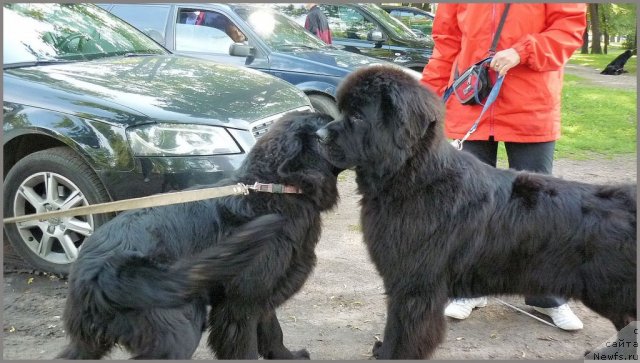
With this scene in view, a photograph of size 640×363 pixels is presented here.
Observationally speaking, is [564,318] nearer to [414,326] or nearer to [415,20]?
[414,326]

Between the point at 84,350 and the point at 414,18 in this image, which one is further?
the point at 414,18

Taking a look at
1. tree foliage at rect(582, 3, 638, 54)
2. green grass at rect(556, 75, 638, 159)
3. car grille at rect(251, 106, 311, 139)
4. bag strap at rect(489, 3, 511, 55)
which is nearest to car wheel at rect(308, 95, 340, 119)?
car grille at rect(251, 106, 311, 139)

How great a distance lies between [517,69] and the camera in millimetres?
3316

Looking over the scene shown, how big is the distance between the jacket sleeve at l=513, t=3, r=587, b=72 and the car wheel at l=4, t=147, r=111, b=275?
2.88 meters

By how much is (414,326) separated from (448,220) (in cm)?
56

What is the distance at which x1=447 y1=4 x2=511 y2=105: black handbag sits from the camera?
3.31m

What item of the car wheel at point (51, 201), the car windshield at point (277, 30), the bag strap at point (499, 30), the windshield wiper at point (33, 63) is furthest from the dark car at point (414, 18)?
the car wheel at point (51, 201)

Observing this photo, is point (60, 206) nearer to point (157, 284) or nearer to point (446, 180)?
point (157, 284)

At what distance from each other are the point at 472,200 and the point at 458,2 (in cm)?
140

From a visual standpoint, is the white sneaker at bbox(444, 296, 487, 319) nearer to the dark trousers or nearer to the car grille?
the dark trousers

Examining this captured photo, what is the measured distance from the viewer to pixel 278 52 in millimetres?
7777

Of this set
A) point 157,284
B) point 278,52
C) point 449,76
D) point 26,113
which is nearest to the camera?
point 157,284

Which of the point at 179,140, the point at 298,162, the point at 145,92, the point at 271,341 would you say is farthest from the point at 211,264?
the point at 145,92

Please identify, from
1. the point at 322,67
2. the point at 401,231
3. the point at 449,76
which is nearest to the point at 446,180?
the point at 401,231
